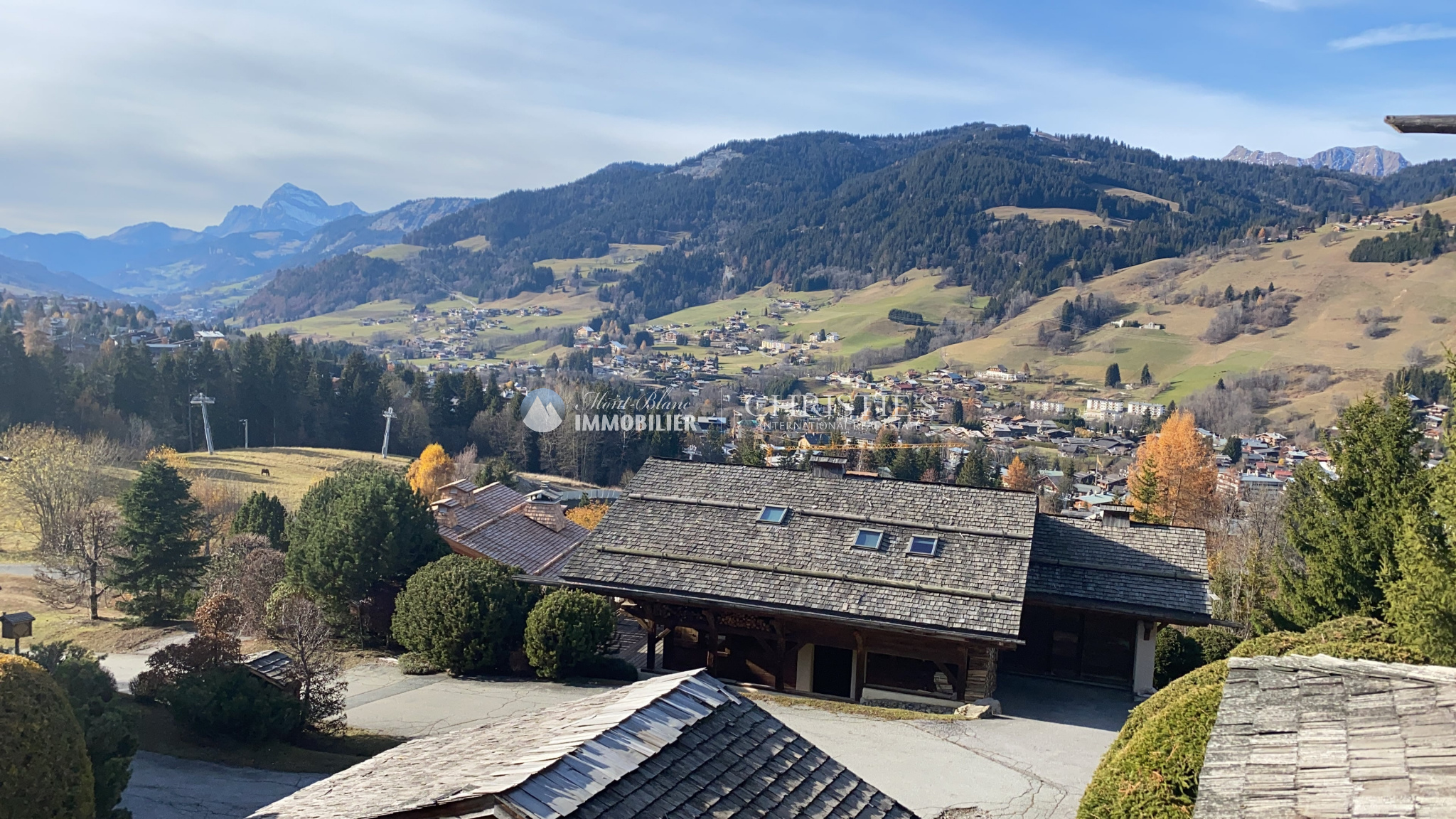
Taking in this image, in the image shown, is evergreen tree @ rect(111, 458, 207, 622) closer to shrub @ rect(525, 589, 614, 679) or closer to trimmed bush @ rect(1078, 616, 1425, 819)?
shrub @ rect(525, 589, 614, 679)

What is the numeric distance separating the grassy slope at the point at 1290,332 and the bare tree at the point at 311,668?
108 meters

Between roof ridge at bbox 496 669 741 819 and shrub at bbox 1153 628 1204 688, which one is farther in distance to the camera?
shrub at bbox 1153 628 1204 688

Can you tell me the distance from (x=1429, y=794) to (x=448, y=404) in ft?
287

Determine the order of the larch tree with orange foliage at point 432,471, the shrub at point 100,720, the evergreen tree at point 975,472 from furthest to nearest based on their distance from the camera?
the evergreen tree at point 975,472 → the larch tree with orange foliage at point 432,471 → the shrub at point 100,720

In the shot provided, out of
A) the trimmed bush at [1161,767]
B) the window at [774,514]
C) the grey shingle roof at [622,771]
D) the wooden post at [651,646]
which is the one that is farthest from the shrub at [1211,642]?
the grey shingle roof at [622,771]

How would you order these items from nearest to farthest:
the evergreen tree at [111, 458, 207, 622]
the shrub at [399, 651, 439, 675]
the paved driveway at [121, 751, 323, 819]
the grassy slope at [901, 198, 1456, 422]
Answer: the paved driveway at [121, 751, 323, 819], the shrub at [399, 651, 439, 675], the evergreen tree at [111, 458, 207, 622], the grassy slope at [901, 198, 1456, 422]

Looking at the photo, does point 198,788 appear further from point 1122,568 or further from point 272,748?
point 1122,568

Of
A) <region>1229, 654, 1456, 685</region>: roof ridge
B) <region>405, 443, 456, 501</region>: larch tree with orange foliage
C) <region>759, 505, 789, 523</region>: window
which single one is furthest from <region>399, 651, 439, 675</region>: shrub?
<region>405, 443, 456, 501</region>: larch tree with orange foliage

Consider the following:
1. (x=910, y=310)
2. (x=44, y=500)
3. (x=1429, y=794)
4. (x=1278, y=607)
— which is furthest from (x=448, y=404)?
(x=910, y=310)

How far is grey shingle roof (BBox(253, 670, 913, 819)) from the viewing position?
5.57 meters

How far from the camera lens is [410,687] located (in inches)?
774

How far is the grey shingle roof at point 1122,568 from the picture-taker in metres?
19.6

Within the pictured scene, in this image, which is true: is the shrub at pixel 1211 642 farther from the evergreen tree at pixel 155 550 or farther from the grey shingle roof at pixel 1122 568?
the evergreen tree at pixel 155 550

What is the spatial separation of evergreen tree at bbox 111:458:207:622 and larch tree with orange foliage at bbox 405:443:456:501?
2535 cm
